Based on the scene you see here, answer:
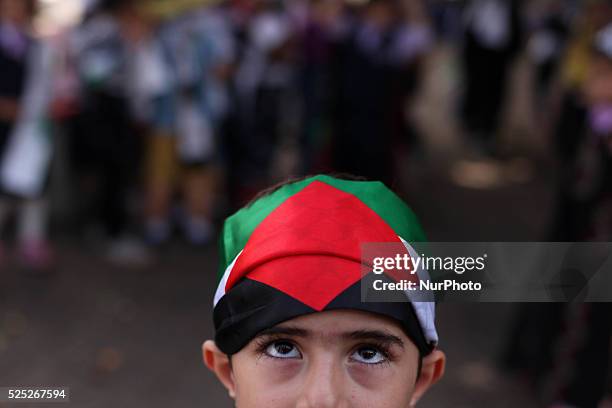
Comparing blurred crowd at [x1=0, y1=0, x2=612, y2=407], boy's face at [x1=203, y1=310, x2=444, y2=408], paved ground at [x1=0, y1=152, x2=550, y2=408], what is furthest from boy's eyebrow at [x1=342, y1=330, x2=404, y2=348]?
blurred crowd at [x1=0, y1=0, x2=612, y2=407]

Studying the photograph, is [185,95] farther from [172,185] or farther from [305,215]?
[305,215]

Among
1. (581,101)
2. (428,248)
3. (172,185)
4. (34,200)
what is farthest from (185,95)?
(428,248)

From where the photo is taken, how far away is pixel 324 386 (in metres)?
1.45

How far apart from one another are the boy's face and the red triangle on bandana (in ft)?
0.19

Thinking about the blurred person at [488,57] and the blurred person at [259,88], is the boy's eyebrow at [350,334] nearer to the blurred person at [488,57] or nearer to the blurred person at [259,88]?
the blurred person at [259,88]

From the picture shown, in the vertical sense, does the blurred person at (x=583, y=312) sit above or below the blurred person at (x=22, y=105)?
below

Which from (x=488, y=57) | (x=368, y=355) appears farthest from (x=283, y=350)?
(x=488, y=57)

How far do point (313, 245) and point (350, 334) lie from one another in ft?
0.56

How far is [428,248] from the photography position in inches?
67.7

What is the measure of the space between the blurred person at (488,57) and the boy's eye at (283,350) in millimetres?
6520

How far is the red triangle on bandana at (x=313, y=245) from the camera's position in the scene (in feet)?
4.91

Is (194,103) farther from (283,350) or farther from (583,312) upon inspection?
(283,350)

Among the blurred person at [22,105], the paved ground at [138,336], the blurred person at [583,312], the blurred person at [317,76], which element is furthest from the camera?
the blurred person at [317,76]

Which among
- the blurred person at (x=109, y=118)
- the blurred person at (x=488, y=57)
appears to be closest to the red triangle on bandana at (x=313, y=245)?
the blurred person at (x=109, y=118)
